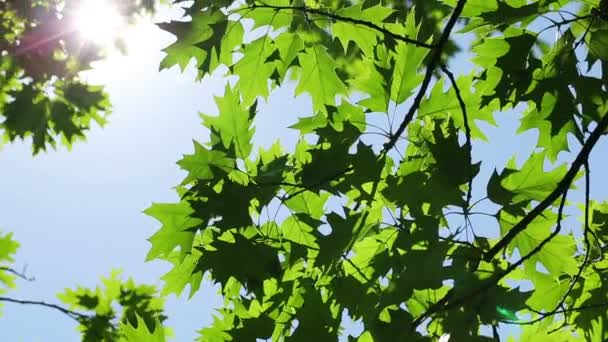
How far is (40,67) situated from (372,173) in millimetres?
4858

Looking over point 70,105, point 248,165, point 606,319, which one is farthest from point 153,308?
point 606,319

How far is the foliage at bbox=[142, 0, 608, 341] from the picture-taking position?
2.04 m

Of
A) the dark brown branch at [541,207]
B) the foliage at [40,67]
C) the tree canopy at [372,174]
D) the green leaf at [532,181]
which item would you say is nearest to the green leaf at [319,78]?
the tree canopy at [372,174]

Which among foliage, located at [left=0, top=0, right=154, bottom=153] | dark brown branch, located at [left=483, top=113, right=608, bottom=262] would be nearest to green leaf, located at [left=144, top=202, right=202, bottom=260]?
dark brown branch, located at [left=483, top=113, right=608, bottom=262]

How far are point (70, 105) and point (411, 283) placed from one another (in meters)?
5.44

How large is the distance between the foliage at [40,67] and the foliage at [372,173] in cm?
403

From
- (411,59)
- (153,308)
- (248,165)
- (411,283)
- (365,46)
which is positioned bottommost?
(411,283)

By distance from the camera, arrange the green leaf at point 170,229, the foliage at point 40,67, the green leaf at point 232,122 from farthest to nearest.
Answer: the foliage at point 40,67
the green leaf at point 232,122
the green leaf at point 170,229

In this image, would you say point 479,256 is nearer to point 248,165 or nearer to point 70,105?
point 248,165

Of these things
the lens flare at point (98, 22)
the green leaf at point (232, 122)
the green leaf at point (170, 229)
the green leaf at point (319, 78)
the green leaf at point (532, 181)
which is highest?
the lens flare at point (98, 22)

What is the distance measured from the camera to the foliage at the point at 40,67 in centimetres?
586

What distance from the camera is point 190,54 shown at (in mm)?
2514

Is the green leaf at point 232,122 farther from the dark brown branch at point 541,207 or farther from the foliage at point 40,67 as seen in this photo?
the foliage at point 40,67

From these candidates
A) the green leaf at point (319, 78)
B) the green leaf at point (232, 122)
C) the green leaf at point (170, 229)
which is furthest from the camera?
the green leaf at point (319, 78)
